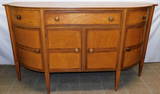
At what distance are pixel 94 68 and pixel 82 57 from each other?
0.18 metres

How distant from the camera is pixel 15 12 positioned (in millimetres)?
1510

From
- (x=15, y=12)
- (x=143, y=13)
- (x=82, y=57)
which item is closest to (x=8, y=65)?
(x=15, y=12)

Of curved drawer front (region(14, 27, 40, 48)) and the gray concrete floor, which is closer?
curved drawer front (region(14, 27, 40, 48))

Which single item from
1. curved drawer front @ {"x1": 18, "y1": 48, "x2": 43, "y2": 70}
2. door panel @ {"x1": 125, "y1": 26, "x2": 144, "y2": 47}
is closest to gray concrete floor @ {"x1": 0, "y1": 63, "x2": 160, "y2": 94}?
curved drawer front @ {"x1": 18, "y1": 48, "x2": 43, "y2": 70}

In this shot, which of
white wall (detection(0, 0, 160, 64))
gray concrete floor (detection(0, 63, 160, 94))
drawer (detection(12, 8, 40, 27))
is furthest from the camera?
white wall (detection(0, 0, 160, 64))

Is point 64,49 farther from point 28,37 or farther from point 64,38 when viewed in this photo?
point 28,37

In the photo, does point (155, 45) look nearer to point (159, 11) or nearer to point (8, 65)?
point (159, 11)

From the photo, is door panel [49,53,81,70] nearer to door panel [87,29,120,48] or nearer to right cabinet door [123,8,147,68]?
door panel [87,29,120,48]

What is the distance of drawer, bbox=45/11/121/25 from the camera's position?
1.42 m

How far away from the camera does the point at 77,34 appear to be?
1495 mm

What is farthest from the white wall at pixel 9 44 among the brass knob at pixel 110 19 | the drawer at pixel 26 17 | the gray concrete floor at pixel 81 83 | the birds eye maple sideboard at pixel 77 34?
the brass knob at pixel 110 19

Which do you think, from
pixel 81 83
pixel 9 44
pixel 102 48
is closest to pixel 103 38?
pixel 102 48

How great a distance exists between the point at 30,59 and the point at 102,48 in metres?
0.73

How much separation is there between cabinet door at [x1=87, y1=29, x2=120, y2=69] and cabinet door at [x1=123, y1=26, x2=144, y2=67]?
125 millimetres
